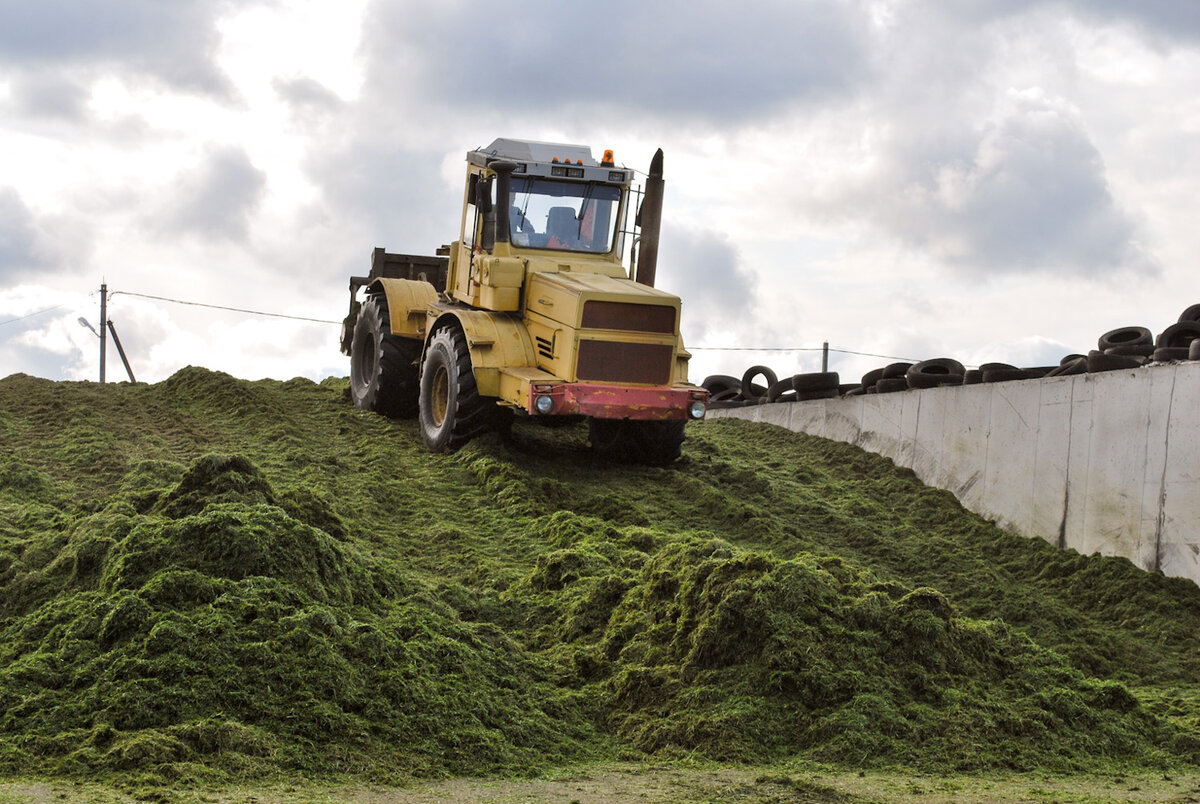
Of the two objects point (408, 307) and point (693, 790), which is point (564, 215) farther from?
point (693, 790)

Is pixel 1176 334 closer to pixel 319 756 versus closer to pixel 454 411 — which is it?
pixel 454 411

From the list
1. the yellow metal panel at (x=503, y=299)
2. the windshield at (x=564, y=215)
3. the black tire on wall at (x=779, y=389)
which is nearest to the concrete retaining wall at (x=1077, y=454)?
the black tire on wall at (x=779, y=389)

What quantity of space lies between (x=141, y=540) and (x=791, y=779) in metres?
4.22

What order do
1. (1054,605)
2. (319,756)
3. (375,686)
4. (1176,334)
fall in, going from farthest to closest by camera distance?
(1176,334) < (1054,605) < (375,686) < (319,756)

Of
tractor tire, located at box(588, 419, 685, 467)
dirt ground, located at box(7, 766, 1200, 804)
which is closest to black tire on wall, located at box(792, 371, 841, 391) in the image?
tractor tire, located at box(588, 419, 685, 467)

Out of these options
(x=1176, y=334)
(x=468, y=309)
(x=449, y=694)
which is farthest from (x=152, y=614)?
(x=1176, y=334)

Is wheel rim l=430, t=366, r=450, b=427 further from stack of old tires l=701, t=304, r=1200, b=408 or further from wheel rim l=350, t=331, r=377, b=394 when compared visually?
stack of old tires l=701, t=304, r=1200, b=408

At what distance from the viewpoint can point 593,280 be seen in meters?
13.1

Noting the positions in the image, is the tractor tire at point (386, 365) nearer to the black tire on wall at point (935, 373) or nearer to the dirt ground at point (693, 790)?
the black tire on wall at point (935, 373)

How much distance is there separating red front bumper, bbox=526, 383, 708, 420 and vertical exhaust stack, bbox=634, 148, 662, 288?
1873mm

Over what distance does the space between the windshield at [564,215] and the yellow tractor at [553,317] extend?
0.01 m

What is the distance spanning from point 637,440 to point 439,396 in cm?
225

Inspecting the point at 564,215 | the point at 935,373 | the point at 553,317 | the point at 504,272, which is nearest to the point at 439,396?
the point at 504,272

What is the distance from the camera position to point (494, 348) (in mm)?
13055
